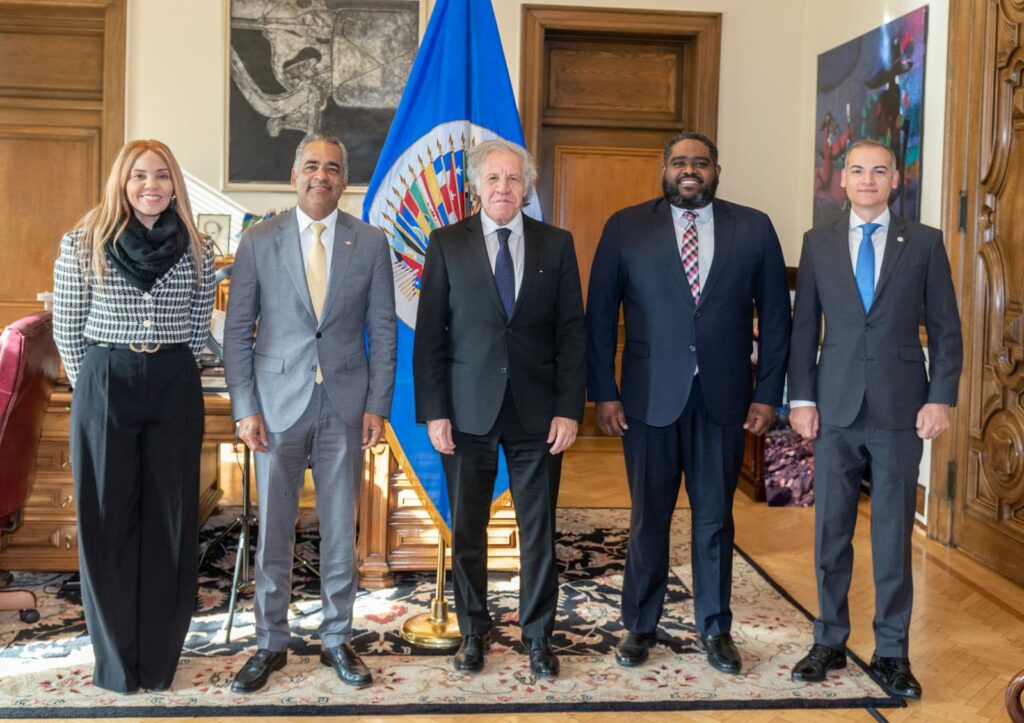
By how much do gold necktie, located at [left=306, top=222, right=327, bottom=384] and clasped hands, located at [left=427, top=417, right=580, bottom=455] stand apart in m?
0.36

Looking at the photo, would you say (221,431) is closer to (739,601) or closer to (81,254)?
(81,254)

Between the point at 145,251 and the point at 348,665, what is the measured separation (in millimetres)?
1346

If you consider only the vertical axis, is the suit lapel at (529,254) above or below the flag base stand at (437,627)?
above

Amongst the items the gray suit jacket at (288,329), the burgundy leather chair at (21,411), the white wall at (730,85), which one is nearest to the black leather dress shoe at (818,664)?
the gray suit jacket at (288,329)

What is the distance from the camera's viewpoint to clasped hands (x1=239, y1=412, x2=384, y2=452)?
2988 millimetres

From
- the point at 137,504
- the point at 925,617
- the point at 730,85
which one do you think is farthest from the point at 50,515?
the point at 730,85

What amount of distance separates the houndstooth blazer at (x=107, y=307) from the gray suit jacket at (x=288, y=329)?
16 centimetres

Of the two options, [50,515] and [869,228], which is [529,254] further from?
[50,515]

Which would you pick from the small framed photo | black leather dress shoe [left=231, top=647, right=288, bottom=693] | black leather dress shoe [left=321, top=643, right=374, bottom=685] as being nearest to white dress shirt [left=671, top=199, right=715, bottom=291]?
black leather dress shoe [left=321, top=643, right=374, bottom=685]

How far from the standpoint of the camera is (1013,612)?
12.8ft

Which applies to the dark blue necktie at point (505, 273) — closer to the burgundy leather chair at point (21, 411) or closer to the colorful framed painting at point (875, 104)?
the burgundy leather chair at point (21, 411)

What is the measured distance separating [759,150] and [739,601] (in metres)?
3.75

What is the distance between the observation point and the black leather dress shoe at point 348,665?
310 centimetres

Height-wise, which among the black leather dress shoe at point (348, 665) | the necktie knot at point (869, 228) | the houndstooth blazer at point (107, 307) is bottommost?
the black leather dress shoe at point (348, 665)
